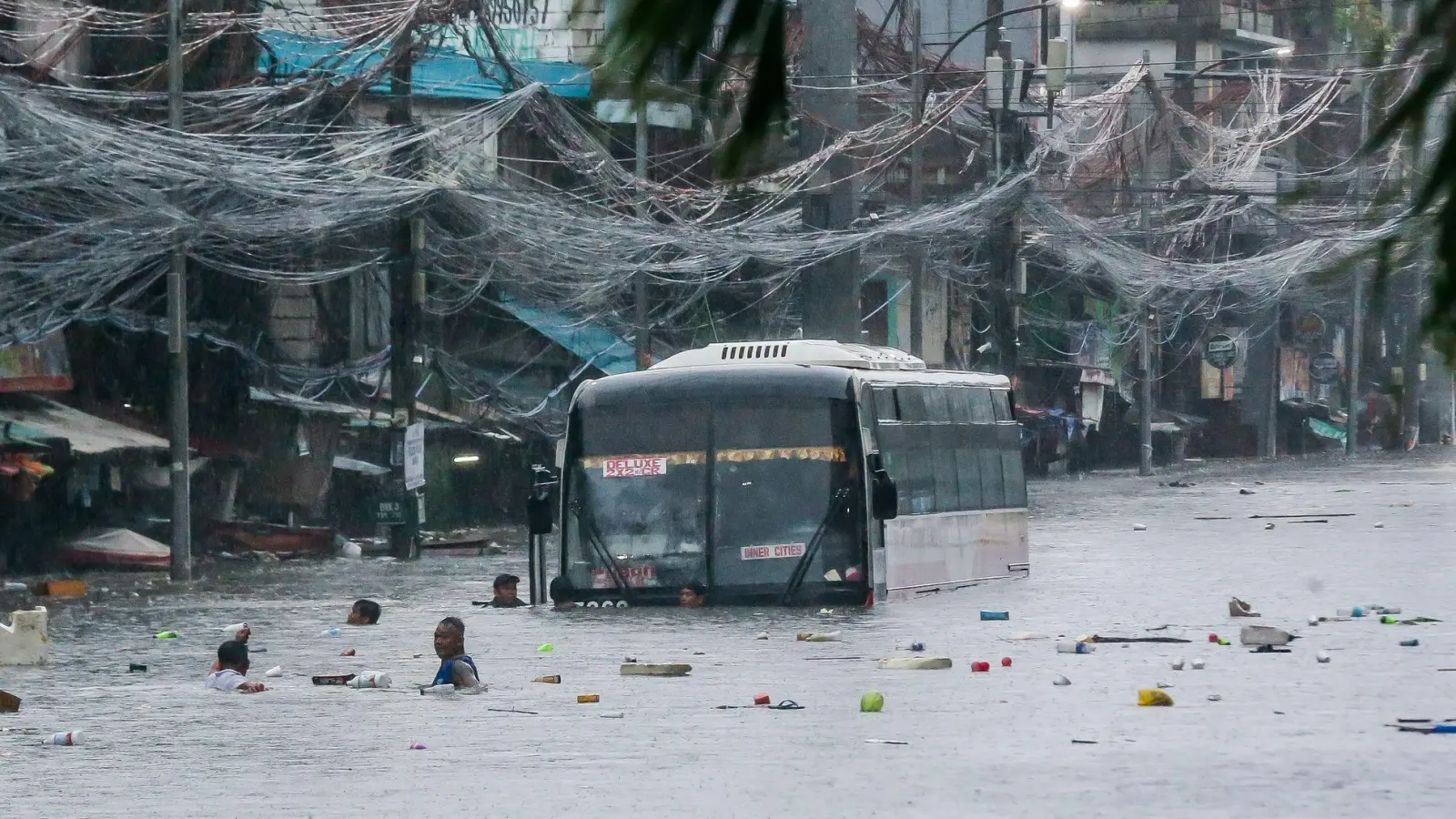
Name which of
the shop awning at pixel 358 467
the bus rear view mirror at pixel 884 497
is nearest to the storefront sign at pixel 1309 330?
the shop awning at pixel 358 467

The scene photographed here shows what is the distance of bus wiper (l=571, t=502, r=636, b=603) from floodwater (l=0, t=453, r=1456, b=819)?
0.27 meters

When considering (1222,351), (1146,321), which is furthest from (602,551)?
(1222,351)

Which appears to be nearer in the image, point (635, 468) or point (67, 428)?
point (635, 468)

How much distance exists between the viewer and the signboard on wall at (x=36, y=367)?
2667cm

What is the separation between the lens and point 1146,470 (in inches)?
2103

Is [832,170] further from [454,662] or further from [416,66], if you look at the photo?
[454,662]

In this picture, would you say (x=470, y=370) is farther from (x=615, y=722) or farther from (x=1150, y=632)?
(x=615, y=722)

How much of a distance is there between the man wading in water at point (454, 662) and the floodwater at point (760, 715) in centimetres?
21

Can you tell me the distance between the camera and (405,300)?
92.7 ft

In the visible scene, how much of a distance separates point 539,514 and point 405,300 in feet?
28.0

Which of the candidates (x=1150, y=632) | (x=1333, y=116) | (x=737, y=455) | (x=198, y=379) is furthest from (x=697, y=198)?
(x=1333, y=116)

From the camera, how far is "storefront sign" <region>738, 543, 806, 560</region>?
2002cm

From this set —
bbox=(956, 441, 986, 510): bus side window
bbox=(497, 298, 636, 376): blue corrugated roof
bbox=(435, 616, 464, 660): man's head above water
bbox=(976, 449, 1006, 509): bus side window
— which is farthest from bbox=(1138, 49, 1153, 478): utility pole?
bbox=(435, 616, 464, 660): man's head above water

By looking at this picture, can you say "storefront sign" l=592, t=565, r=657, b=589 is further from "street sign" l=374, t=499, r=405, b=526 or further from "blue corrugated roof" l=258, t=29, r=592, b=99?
"street sign" l=374, t=499, r=405, b=526
